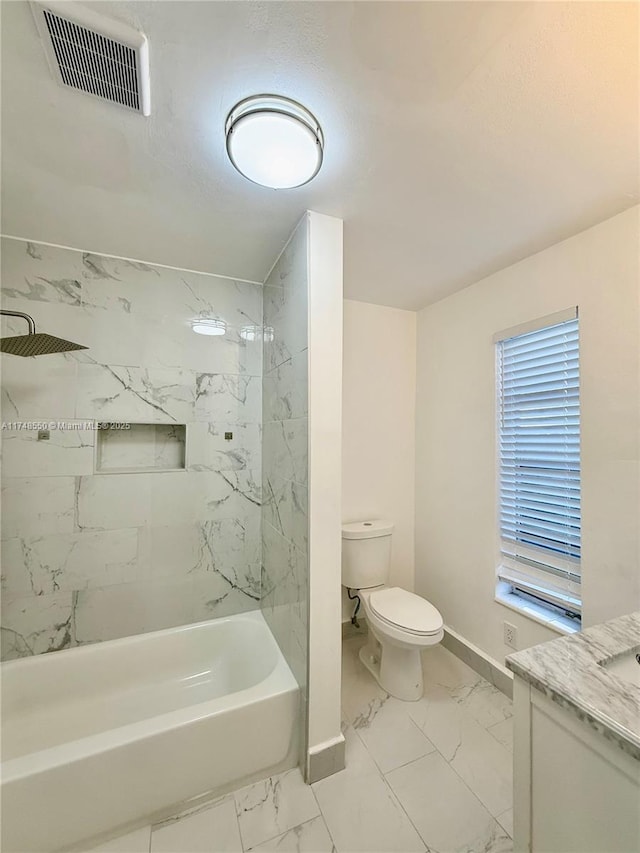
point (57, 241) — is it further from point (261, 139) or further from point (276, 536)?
point (276, 536)

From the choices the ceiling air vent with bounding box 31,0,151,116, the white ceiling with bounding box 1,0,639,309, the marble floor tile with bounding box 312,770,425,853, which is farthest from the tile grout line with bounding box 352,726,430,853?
the ceiling air vent with bounding box 31,0,151,116

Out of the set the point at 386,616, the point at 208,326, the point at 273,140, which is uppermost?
the point at 273,140

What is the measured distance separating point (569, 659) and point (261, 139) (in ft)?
5.61

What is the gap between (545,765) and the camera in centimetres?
85

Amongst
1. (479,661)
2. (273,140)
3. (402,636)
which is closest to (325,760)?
(402,636)

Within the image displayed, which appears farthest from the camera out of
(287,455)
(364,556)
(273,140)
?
(364,556)

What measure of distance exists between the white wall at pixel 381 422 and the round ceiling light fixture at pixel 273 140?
1.30 meters

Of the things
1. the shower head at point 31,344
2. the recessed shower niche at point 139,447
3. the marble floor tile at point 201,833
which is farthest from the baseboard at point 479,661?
the shower head at point 31,344

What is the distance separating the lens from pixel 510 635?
181cm

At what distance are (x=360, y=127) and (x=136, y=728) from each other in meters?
2.18

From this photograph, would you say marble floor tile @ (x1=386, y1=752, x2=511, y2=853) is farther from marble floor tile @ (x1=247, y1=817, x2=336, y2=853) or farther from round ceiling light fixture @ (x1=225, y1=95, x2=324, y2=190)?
round ceiling light fixture @ (x1=225, y1=95, x2=324, y2=190)

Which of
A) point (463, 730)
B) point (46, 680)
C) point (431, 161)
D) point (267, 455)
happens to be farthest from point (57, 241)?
point (463, 730)

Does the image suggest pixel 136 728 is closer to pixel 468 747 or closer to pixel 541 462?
pixel 468 747

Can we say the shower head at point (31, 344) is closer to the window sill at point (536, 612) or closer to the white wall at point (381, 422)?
the white wall at point (381, 422)
